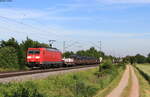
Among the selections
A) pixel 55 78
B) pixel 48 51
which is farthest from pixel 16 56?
pixel 55 78

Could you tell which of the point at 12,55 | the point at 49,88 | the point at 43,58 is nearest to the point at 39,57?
the point at 43,58

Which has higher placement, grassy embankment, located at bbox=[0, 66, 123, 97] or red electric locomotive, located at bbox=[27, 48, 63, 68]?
red electric locomotive, located at bbox=[27, 48, 63, 68]

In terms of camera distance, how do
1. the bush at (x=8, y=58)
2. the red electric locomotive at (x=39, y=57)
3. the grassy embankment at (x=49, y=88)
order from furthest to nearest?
the red electric locomotive at (x=39, y=57), the bush at (x=8, y=58), the grassy embankment at (x=49, y=88)

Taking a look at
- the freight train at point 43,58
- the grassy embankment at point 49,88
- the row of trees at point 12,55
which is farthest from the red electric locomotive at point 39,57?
the grassy embankment at point 49,88

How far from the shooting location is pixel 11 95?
17.7 metres

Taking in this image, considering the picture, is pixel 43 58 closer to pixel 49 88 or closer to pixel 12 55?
pixel 12 55

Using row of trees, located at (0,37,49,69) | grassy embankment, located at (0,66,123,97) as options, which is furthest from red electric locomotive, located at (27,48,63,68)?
grassy embankment, located at (0,66,123,97)

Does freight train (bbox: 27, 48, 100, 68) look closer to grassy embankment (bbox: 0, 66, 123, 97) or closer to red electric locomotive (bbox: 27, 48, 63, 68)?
red electric locomotive (bbox: 27, 48, 63, 68)

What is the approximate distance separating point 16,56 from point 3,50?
2.86 metres

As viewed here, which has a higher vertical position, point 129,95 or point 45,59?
point 45,59

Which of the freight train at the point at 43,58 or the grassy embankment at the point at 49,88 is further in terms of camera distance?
the freight train at the point at 43,58

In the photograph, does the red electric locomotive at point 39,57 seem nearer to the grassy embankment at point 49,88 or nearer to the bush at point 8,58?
the bush at point 8,58

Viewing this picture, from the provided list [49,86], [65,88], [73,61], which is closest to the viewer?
[49,86]

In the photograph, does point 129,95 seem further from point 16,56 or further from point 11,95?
point 16,56
